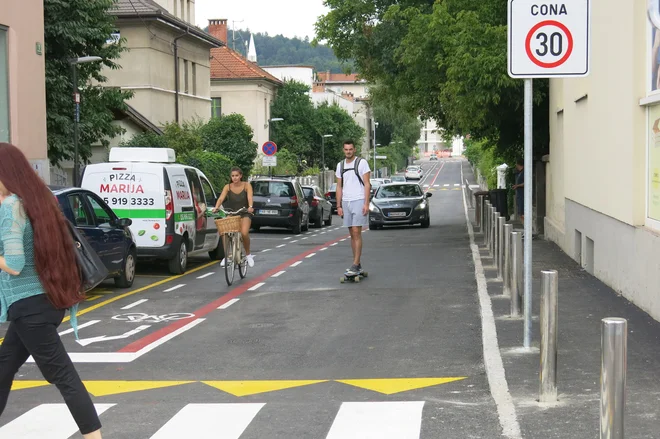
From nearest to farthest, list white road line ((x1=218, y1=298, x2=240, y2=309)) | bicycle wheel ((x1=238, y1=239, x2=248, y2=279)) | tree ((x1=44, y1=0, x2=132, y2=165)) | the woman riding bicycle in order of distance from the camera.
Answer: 1. white road line ((x1=218, y1=298, x2=240, y2=309))
2. bicycle wheel ((x1=238, y1=239, x2=248, y2=279))
3. the woman riding bicycle
4. tree ((x1=44, y1=0, x2=132, y2=165))

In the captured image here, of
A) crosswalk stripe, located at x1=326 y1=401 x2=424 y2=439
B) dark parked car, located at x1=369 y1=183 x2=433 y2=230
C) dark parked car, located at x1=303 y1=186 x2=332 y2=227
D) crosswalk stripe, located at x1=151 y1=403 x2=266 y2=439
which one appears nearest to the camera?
crosswalk stripe, located at x1=326 y1=401 x2=424 y2=439

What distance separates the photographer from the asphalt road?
6.57m

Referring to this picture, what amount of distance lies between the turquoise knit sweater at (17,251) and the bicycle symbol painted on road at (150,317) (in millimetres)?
6048

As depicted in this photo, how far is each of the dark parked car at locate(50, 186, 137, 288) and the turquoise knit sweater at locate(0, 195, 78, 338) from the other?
811 cm

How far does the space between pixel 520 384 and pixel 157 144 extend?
103 ft

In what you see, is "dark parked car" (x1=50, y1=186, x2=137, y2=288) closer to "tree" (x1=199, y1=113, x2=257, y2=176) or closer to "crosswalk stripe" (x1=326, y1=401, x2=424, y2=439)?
"crosswalk stripe" (x1=326, y1=401, x2=424, y2=439)

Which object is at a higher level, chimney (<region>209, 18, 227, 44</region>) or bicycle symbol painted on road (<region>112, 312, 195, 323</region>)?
chimney (<region>209, 18, 227, 44</region>)

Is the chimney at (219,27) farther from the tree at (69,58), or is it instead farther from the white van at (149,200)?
the white van at (149,200)

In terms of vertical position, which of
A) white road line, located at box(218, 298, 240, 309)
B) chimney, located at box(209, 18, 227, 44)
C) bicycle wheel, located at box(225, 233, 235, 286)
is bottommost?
white road line, located at box(218, 298, 240, 309)

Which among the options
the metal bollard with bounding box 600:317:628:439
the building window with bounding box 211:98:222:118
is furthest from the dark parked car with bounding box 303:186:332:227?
the building window with bounding box 211:98:222:118

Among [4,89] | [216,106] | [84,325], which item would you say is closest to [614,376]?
[84,325]

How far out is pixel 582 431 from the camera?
19.6ft

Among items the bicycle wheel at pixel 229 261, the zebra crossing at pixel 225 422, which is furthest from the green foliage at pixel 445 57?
the zebra crossing at pixel 225 422

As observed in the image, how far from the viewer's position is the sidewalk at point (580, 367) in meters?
6.12
